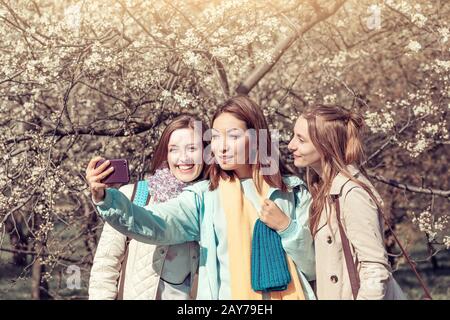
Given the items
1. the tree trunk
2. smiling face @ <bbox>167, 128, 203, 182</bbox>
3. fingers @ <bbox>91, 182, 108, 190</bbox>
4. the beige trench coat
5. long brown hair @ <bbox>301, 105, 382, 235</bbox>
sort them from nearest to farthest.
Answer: fingers @ <bbox>91, 182, 108, 190</bbox> < the beige trench coat < long brown hair @ <bbox>301, 105, 382, 235</bbox> < smiling face @ <bbox>167, 128, 203, 182</bbox> < the tree trunk

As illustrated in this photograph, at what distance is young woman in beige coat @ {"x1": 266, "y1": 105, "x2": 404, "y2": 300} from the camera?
2973 millimetres

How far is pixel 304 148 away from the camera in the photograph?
3.25 metres

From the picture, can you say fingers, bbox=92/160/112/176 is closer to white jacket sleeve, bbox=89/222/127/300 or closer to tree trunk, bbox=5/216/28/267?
white jacket sleeve, bbox=89/222/127/300

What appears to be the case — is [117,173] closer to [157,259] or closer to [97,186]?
[97,186]

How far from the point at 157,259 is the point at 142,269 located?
3.3 inches

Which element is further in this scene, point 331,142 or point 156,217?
point 331,142

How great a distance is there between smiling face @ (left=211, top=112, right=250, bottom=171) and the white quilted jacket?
17.0 inches

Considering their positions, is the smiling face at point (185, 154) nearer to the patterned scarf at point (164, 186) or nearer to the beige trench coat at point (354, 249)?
the patterned scarf at point (164, 186)

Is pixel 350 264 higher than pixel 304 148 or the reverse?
the reverse

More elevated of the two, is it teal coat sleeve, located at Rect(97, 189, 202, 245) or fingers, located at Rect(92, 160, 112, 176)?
fingers, located at Rect(92, 160, 112, 176)

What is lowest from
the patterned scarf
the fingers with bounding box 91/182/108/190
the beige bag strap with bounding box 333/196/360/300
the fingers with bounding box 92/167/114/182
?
the beige bag strap with bounding box 333/196/360/300

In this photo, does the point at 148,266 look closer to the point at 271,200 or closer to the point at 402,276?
the point at 271,200

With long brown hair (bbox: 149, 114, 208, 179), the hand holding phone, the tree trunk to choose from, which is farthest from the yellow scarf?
the tree trunk

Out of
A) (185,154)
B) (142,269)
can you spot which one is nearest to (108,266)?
(142,269)
